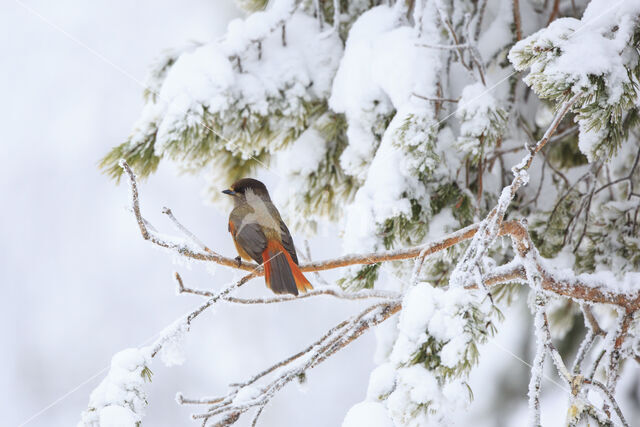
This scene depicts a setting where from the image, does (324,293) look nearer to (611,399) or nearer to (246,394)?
(246,394)

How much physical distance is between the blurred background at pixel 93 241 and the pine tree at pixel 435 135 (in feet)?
4.37

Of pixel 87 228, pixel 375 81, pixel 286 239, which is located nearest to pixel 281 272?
pixel 286 239

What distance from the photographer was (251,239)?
5.24 ft

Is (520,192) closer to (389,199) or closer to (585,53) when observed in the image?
(389,199)

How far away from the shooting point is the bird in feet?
5.00

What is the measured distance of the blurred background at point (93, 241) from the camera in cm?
400

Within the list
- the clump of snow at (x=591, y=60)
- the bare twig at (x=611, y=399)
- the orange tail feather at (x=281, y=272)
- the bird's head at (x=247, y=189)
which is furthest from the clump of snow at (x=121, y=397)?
the clump of snow at (x=591, y=60)

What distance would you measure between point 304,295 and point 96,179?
3623mm

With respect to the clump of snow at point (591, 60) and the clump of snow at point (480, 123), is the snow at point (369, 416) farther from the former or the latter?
the clump of snow at point (480, 123)

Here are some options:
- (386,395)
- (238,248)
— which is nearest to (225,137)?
(238,248)

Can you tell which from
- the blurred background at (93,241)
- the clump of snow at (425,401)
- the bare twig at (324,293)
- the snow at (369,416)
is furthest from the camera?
the blurred background at (93,241)

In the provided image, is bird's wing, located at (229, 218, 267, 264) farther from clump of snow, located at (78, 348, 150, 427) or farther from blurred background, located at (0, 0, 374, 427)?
blurred background, located at (0, 0, 374, 427)

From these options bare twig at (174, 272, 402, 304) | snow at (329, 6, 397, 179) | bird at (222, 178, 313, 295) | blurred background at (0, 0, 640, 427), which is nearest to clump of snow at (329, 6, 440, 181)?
snow at (329, 6, 397, 179)

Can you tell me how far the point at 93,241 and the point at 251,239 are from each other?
339 centimetres
